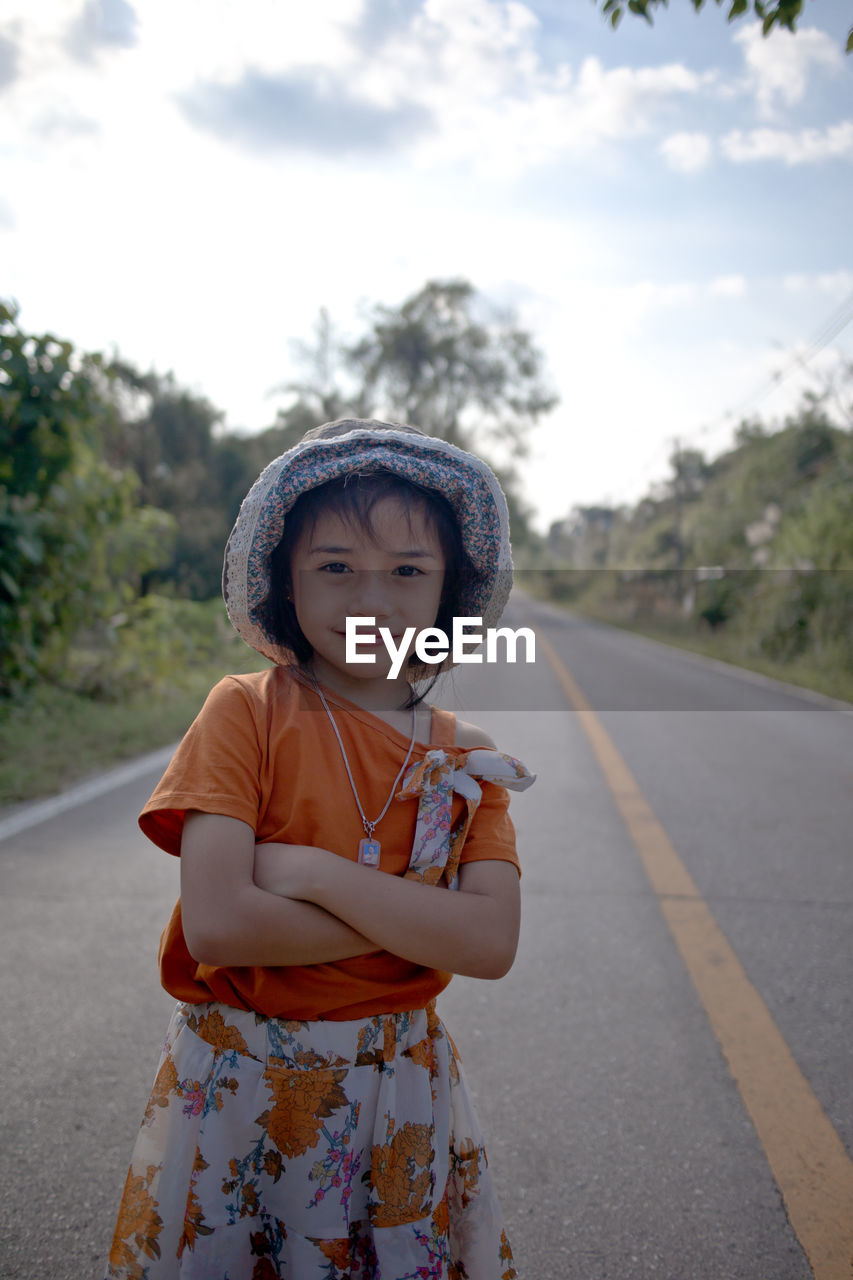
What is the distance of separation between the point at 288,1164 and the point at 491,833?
509 millimetres

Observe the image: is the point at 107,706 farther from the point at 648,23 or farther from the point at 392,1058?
the point at 392,1058

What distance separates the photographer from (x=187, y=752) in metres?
1.29

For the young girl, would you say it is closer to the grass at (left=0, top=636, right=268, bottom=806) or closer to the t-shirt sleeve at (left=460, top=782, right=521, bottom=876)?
the t-shirt sleeve at (left=460, top=782, right=521, bottom=876)

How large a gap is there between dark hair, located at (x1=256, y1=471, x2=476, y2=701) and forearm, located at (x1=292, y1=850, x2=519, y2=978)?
37 cm

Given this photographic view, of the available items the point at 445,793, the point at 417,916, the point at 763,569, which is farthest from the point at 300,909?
the point at 763,569

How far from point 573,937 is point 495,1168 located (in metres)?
1.46

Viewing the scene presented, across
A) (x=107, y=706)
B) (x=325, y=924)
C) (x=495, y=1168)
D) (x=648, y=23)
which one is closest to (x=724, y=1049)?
(x=495, y=1168)

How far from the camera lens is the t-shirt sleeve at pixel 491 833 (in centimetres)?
134

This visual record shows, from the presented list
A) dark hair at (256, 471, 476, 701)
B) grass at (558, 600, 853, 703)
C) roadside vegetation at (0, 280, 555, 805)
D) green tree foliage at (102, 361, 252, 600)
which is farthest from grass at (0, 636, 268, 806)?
green tree foliage at (102, 361, 252, 600)

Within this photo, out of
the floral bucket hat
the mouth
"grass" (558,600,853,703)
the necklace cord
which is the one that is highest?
the floral bucket hat

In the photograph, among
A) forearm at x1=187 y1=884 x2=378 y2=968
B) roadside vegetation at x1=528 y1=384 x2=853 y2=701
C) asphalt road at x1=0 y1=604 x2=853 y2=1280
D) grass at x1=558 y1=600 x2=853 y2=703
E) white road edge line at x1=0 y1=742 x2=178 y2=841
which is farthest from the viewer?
roadside vegetation at x1=528 y1=384 x2=853 y2=701

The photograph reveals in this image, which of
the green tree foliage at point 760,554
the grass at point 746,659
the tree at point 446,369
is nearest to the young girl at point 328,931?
the green tree foliage at point 760,554

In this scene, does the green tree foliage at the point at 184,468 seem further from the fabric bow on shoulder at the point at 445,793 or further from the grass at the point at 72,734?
the fabric bow on shoulder at the point at 445,793

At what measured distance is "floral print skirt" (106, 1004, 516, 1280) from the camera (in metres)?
1.30
